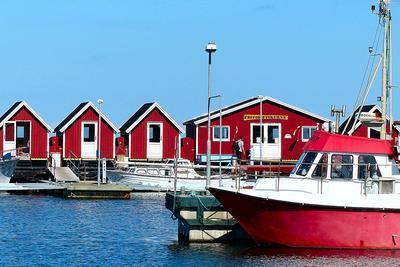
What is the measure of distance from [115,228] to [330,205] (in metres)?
12.1

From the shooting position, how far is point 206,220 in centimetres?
3169

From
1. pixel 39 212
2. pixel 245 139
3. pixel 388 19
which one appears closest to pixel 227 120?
pixel 245 139

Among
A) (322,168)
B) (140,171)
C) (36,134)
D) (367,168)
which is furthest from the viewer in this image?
(36,134)

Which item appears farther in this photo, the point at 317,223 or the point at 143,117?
the point at 143,117

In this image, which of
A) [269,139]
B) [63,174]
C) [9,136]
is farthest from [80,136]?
[269,139]

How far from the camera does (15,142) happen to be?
67.1m

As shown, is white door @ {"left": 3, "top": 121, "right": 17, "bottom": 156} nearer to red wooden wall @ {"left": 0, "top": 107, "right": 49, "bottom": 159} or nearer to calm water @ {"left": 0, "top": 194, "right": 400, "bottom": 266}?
red wooden wall @ {"left": 0, "top": 107, "right": 49, "bottom": 159}

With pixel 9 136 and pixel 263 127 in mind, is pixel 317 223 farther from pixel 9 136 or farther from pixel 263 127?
pixel 9 136

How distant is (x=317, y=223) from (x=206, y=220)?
146 inches

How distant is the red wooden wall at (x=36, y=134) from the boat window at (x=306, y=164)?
38298 mm

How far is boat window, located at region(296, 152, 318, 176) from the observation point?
31000mm

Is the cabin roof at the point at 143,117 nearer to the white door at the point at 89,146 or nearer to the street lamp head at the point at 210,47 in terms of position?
the white door at the point at 89,146

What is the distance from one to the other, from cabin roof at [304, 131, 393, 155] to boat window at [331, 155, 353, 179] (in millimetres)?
212

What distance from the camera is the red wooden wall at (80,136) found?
222 ft
